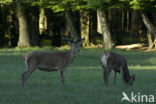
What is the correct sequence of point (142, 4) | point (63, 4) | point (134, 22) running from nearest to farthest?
point (142, 4) < point (63, 4) < point (134, 22)

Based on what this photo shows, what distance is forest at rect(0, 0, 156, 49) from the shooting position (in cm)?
5028

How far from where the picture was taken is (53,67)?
753 inches

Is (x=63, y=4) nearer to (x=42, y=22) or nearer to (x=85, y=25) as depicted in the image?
(x=85, y=25)

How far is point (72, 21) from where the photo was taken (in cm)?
5431

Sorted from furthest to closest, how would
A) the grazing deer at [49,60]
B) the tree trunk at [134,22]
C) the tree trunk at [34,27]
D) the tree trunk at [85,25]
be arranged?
the tree trunk at [134,22]
the tree trunk at [34,27]
the tree trunk at [85,25]
the grazing deer at [49,60]

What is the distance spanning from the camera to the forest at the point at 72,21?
50281mm

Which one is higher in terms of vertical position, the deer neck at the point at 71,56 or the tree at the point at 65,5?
the tree at the point at 65,5

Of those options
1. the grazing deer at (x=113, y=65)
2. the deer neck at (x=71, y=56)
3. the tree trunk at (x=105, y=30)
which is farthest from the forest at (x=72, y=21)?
the deer neck at (x=71, y=56)

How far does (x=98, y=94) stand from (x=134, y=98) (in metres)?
1.41

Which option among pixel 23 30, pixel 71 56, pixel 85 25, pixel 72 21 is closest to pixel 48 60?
pixel 71 56

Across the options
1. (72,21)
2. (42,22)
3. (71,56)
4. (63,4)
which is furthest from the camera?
(42,22)

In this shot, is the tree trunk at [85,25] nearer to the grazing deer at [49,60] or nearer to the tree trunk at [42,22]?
the tree trunk at [42,22]

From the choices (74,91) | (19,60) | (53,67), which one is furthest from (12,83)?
(19,60)

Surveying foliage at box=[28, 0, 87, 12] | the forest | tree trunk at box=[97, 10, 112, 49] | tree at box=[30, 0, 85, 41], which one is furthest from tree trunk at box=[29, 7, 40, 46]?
tree trunk at box=[97, 10, 112, 49]
